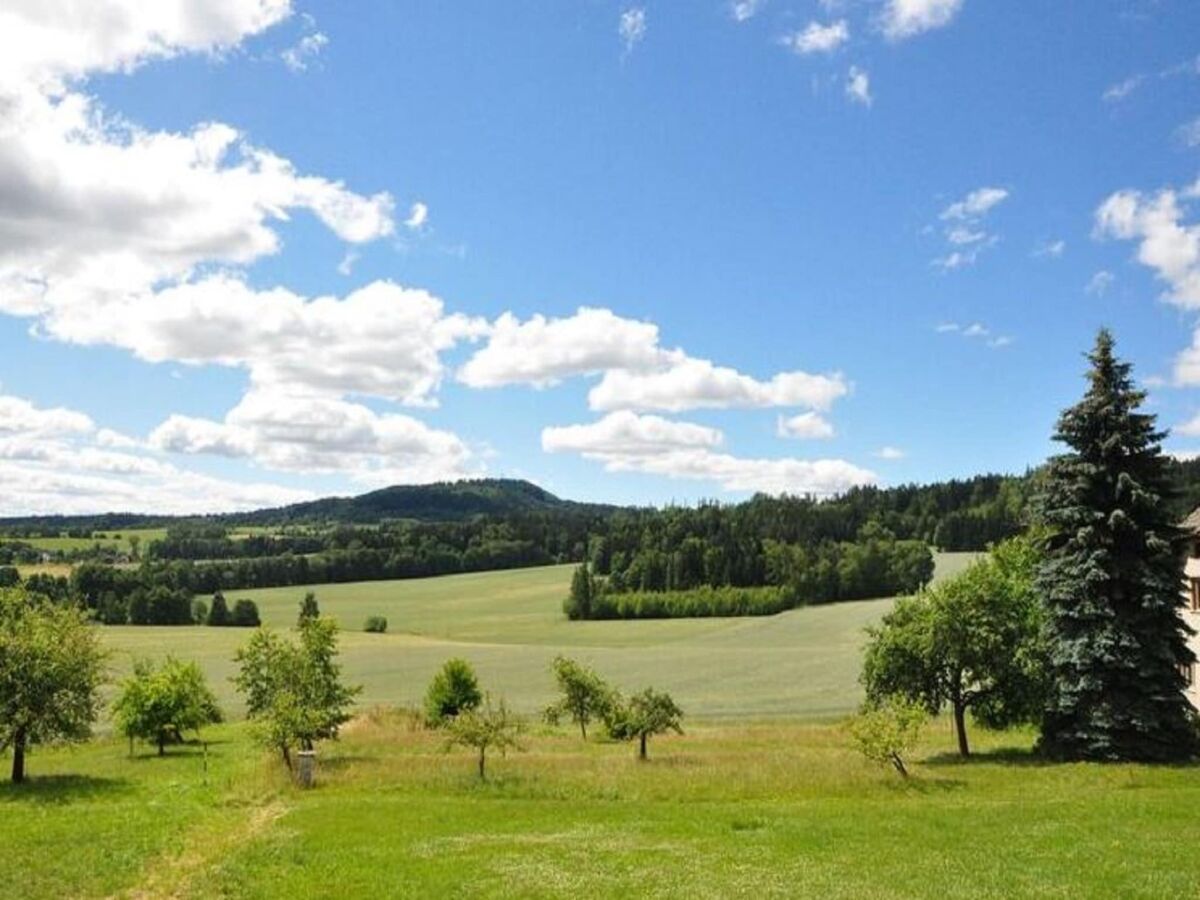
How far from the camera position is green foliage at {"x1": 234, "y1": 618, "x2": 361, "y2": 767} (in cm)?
4334

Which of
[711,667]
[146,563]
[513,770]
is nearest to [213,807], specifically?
[513,770]

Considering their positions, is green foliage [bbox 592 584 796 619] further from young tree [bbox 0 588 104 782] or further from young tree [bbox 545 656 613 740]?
young tree [bbox 0 588 104 782]

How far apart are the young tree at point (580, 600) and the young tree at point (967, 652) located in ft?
377

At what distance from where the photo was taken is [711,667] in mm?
94750

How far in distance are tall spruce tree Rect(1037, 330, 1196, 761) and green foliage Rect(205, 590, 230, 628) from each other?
454 ft

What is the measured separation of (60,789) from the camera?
124 ft

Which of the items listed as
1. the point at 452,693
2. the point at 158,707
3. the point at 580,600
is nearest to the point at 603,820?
the point at 158,707

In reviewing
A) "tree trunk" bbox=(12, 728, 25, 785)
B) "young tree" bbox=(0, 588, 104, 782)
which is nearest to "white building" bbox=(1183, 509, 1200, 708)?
"young tree" bbox=(0, 588, 104, 782)

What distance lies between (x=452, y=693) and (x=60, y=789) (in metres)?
27.0

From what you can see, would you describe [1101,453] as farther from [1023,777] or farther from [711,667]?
[711,667]

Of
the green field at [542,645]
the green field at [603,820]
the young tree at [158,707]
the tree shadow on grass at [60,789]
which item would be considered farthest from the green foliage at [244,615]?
the tree shadow on grass at [60,789]

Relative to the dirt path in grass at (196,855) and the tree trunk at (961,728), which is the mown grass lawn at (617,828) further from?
the tree trunk at (961,728)

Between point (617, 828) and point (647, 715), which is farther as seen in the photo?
point (647, 715)

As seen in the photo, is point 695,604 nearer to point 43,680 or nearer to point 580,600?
point 580,600
